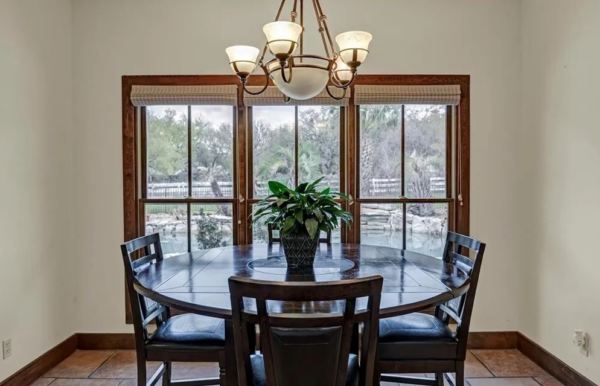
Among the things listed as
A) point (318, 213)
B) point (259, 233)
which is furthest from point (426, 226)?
point (318, 213)

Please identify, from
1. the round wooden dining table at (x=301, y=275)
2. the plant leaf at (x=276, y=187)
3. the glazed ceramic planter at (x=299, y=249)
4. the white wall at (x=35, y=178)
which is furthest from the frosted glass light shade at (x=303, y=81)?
the white wall at (x=35, y=178)

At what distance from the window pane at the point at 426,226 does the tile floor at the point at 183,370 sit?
2.74 feet

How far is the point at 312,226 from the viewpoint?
186 centimetres

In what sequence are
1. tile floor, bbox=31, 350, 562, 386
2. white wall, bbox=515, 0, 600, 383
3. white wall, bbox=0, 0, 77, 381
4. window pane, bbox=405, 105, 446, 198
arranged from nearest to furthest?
white wall, bbox=515, 0, 600, 383, white wall, bbox=0, 0, 77, 381, tile floor, bbox=31, 350, 562, 386, window pane, bbox=405, 105, 446, 198

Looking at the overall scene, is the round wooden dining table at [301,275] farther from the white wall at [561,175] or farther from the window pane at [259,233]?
the white wall at [561,175]

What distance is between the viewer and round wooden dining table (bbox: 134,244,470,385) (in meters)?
1.44

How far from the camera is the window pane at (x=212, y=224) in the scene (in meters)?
3.17

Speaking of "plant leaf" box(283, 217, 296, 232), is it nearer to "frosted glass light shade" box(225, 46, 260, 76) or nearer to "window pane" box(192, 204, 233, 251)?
"frosted glass light shade" box(225, 46, 260, 76)

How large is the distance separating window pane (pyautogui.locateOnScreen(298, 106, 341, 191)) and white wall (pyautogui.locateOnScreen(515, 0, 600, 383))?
55.5 inches

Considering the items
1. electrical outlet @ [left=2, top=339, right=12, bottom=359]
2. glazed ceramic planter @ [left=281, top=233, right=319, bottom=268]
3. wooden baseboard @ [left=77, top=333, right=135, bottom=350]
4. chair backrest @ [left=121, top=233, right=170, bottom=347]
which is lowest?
wooden baseboard @ [left=77, top=333, right=135, bottom=350]

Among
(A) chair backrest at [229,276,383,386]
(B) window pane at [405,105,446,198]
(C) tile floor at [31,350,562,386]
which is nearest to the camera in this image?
(A) chair backrest at [229,276,383,386]

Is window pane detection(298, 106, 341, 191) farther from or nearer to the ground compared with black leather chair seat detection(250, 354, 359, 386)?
farther from the ground

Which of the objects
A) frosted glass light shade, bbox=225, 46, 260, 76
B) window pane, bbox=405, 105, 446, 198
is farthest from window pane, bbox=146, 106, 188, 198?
window pane, bbox=405, 105, 446, 198

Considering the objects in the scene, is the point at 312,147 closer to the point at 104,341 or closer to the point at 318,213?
the point at 318,213
